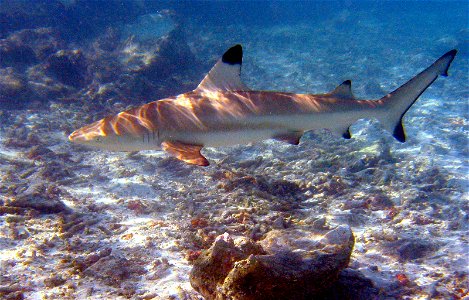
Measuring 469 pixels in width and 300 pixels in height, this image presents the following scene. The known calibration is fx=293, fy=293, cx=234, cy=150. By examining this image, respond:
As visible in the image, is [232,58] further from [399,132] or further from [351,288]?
[351,288]

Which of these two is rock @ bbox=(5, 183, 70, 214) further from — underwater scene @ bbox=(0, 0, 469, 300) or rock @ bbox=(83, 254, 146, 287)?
rock @ bbox=(83, 254, 146, 287)

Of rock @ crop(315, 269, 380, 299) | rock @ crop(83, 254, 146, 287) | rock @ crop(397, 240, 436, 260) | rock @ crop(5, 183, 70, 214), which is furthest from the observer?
rock @ crop(5, 183, 70, 214)

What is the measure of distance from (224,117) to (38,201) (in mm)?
4114

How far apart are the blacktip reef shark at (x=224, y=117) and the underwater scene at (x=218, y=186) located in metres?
0.02

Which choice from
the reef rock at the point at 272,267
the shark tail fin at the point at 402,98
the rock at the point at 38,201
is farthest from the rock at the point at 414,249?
the rock at the point at 38,201

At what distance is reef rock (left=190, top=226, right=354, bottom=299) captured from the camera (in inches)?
106

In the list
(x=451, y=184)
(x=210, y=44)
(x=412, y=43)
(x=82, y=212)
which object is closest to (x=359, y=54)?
(x=412, y=43)

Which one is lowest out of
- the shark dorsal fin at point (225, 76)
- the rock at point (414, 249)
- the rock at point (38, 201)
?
the rock at point (414, 249)

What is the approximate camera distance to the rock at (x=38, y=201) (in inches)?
211

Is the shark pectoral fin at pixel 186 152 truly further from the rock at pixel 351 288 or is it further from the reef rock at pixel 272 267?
the rock at pixel 351 288

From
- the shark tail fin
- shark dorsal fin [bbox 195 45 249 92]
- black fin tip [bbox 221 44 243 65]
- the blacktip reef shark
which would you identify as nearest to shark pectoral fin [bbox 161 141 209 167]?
the blacktip reef shark

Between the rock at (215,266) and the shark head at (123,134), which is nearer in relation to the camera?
the rock at (215,266)

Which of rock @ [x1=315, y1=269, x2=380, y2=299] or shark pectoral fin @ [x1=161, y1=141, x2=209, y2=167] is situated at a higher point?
shark pectoral fin @ [x1=161, y1=141, x2=209, y2=167]

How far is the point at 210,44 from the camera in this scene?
77.5ft
